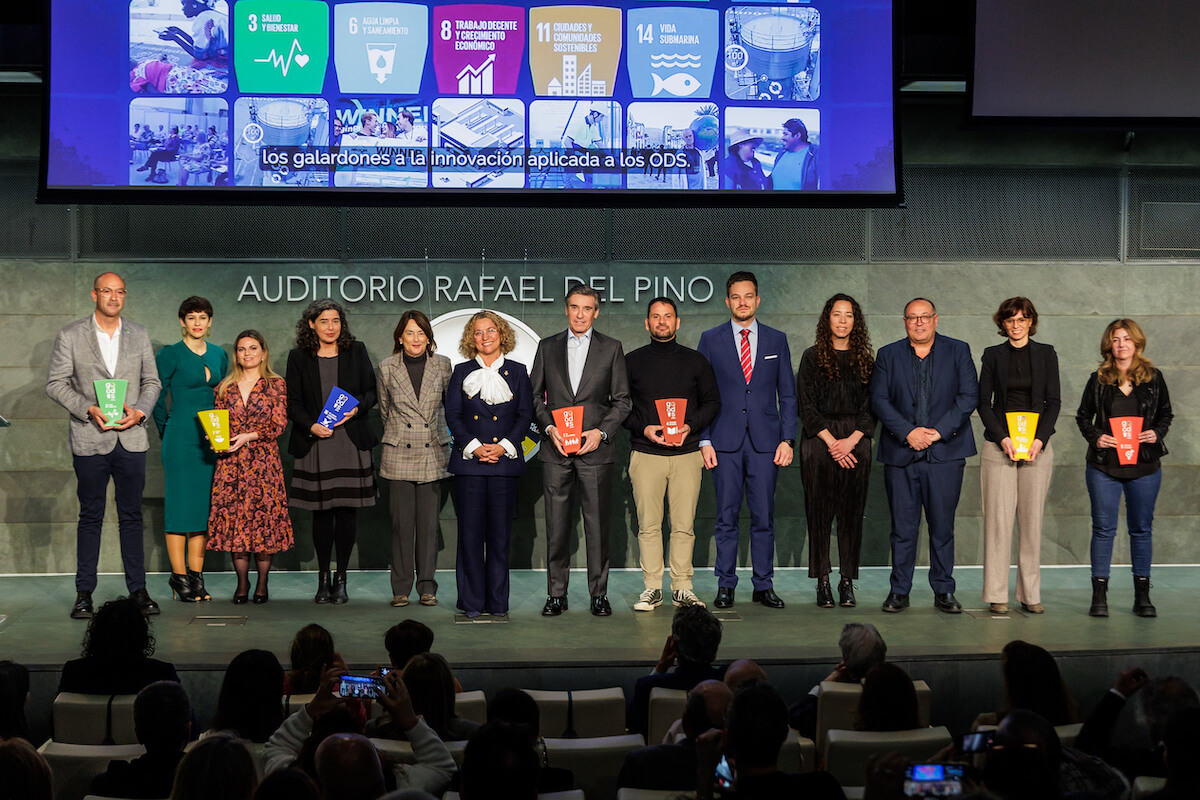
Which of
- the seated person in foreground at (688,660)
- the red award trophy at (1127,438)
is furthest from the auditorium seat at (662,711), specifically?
the red award trophy at (1127,438)

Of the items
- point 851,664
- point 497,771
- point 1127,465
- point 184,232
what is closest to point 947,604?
point 1127,465

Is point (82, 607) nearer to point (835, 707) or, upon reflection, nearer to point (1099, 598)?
point (835, 707)

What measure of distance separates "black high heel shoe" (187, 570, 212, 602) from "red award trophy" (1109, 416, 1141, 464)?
466 cm

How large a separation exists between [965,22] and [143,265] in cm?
497

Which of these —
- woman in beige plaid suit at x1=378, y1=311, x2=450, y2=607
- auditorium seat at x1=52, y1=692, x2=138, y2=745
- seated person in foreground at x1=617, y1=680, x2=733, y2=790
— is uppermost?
woman in beige plaid suit at x1=378, y1=311, x2=450, y2=607

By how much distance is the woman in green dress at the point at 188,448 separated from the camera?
6309 mm

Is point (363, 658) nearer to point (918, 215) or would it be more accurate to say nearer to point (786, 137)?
point (786, 137)

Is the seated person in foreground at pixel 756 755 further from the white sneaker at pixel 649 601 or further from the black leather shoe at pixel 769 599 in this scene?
the black leather shoe at pixel 769 599

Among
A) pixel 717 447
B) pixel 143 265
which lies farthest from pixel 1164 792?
pixel 143 265

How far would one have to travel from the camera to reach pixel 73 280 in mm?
7352

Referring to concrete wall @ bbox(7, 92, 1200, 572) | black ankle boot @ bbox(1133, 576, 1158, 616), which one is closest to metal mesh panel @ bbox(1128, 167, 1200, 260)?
concrete wall @ bbox(7, 92, 1200, 572)

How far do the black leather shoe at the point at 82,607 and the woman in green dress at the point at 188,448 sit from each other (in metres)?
0.45

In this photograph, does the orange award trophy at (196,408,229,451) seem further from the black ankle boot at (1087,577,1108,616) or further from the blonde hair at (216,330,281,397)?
the black ankle boot at (1087,577,1108,616)

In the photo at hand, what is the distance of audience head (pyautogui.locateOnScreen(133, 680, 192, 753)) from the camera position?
283 cm
